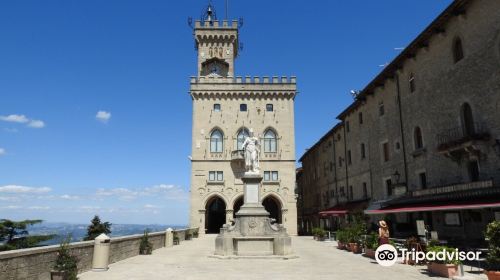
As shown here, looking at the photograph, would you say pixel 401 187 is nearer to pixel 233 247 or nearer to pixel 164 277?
pixel 233 247

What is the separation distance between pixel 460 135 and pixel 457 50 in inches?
182

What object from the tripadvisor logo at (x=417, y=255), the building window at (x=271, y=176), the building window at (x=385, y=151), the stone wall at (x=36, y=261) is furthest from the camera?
the building window at (x=271, y=176)

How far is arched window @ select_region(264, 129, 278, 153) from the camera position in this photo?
47.6 metres

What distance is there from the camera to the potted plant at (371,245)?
18516 mm

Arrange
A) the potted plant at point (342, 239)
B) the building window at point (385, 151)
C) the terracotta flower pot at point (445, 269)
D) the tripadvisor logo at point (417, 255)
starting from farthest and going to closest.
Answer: the building window at point (385, 151)
the potted plant at point (342, 239)
the tripadvisor logo at point (417, 255)
the terracotta flower pot at point (445, 269)

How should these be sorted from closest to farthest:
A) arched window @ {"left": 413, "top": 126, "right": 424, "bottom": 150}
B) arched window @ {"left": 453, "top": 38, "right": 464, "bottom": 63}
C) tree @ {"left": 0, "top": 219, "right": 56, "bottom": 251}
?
arched window @ {"left": 453, "top": 38, "right": 464, "bottom": 63}
arched window @ {"left": 413, "top": 126, "right": 424, "bottom": 150}
tree @ {"left": 0, "top": 219, "right": 56, "bottom": 251}

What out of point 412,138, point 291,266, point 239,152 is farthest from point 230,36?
point 291,266

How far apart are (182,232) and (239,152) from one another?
1379 centimetres

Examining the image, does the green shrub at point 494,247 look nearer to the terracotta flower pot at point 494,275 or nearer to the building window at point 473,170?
the terracotta flower pot at point 494,275

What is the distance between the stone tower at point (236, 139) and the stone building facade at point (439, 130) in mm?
12123

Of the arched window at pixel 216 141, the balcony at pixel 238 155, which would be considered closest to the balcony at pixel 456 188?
the balcony at pixel 238 155

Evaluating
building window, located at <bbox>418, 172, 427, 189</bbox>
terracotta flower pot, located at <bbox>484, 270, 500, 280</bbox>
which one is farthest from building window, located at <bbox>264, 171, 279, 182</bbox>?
terracotta flower pot, located at <bbox>484, 270, 500, 280</bbox>

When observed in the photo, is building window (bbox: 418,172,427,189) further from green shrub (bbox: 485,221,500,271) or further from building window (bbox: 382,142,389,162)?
green shrub (bbox: 485,221,500,271)

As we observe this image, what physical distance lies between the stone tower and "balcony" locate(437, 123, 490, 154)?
26.1 meters
